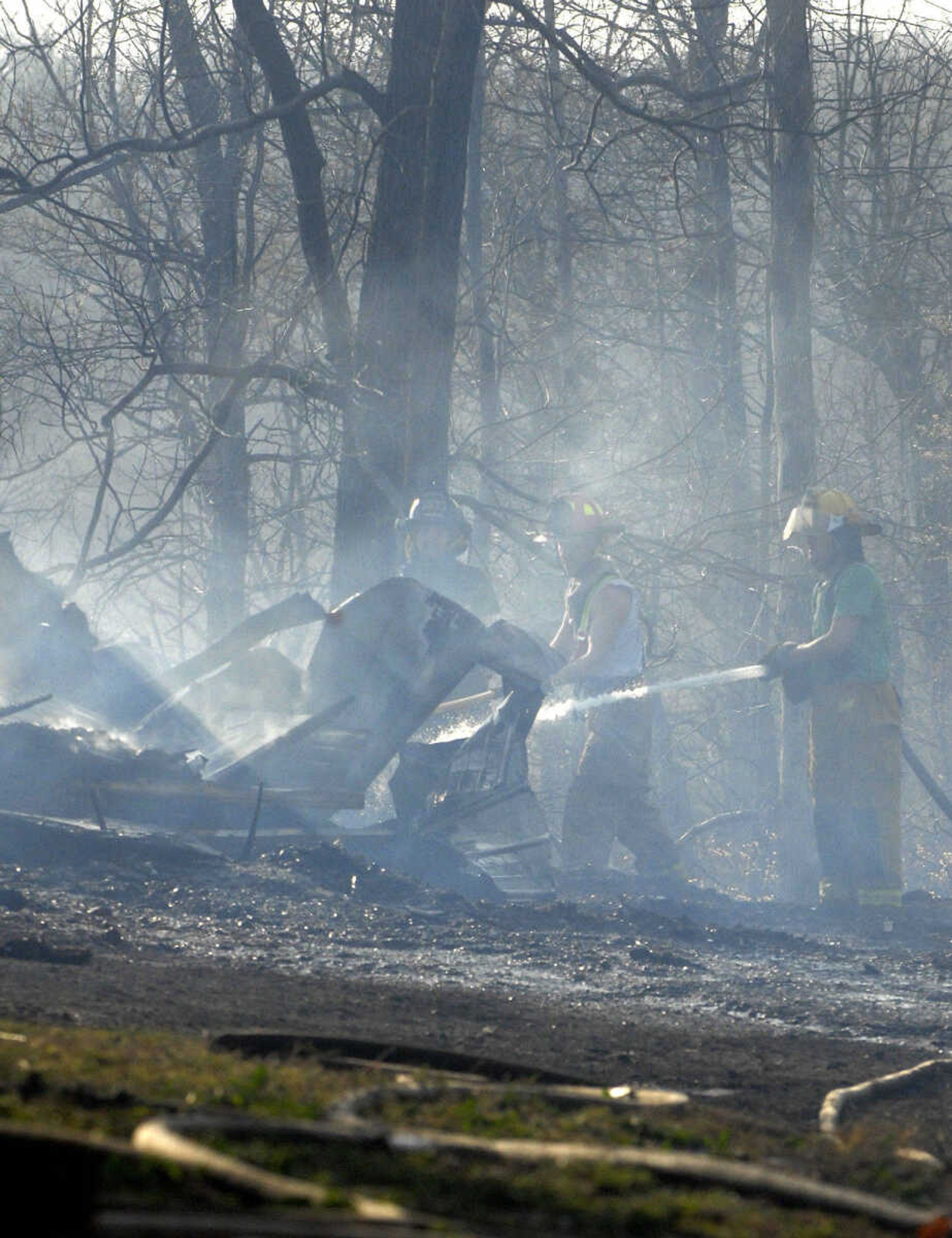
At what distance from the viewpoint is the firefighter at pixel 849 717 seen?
999 centimetres

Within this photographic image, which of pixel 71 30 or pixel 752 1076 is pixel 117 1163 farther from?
pixel 71 30

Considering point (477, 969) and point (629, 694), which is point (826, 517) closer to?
point (629, 694)

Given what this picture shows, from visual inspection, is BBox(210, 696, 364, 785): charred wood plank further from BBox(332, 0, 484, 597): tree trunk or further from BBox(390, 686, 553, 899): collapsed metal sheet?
BBox(332, 0, 484, 597): tree trunk

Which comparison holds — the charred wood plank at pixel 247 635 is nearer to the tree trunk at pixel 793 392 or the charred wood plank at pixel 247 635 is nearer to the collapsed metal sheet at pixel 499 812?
the collapsed metal sheet at pixel 499 812

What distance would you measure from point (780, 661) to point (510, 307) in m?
9.32

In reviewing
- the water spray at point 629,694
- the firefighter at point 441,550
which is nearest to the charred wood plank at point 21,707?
the firefighter at point 441,550

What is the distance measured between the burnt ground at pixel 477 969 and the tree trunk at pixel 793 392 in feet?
15.6

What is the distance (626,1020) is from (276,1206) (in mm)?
3779

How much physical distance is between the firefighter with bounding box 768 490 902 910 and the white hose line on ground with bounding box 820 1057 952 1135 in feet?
16.1

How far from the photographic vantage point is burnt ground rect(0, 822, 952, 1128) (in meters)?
4.96

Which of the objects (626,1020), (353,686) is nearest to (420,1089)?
(626,1020)

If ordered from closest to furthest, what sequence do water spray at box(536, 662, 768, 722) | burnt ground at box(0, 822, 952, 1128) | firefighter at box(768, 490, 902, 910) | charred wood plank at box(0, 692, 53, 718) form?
burnt ground at box(0, 822, 952, 1128)
charred wood plank at box(0, 692, 53, 718)
firefighter at box(768, 490, 902, 910)
water spray at box(536, 662, 768, 722)

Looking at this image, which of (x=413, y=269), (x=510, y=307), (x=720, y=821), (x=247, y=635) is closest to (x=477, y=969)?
(x=247, y=635)

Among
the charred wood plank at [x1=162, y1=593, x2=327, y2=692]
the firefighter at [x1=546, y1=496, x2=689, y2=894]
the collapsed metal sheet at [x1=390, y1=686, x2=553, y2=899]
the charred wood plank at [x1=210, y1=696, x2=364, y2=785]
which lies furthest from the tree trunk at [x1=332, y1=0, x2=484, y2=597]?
the collapsed metal sheet at [x1=390, y1=686, x2=553, y2=899]
